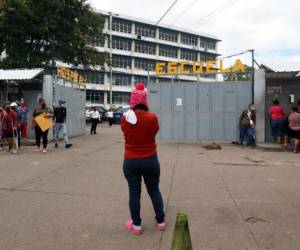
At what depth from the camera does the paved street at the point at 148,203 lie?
15.0ft

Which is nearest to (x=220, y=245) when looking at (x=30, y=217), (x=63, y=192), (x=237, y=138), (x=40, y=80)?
(x=30, y=217)

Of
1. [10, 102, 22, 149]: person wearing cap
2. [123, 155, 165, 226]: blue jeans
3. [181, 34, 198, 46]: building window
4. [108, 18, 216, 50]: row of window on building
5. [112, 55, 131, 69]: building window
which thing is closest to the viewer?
[123, 155, 165, 226]: blue jeans

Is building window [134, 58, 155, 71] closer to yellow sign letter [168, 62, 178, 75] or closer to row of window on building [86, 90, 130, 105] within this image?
row of window on building [86, 90, 130, 105]

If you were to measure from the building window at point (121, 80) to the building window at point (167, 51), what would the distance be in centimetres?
1003

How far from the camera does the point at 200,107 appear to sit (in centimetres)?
1565

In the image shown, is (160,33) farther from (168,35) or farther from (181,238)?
(181,238)

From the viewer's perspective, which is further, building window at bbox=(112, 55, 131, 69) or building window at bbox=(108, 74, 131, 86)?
building window at bbox=(112, 55, 131, 69)

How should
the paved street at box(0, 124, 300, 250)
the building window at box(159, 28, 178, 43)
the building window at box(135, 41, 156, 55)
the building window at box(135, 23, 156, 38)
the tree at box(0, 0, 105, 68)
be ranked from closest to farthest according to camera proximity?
the paved street at box(0, 124, 300, 250), the tree at box(0, 0, 105, 68), the building window at box(135, 23, 156, 38), the building window at box(135, 41, 156, 55), the building window at box(159, 28, 178, 43)

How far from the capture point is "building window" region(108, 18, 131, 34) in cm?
6631

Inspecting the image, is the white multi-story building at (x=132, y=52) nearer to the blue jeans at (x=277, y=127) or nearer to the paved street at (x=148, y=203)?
the blue jeans at (x=277, y=127)

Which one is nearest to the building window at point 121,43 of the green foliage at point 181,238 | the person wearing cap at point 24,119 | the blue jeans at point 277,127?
the person wearing cap at point 24,119

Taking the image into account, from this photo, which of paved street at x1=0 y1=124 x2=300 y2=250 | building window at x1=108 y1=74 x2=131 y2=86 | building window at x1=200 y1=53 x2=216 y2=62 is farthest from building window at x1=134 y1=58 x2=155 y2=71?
paved street at x1=0 y1=124 x2=300 y2=250

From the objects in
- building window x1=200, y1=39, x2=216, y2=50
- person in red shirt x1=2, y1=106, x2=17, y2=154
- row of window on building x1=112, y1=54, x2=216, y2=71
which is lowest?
person in red shirt x1=2, y1=106, x2=17, y2=154

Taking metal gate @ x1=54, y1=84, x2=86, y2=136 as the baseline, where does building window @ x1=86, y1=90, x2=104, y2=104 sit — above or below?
above
